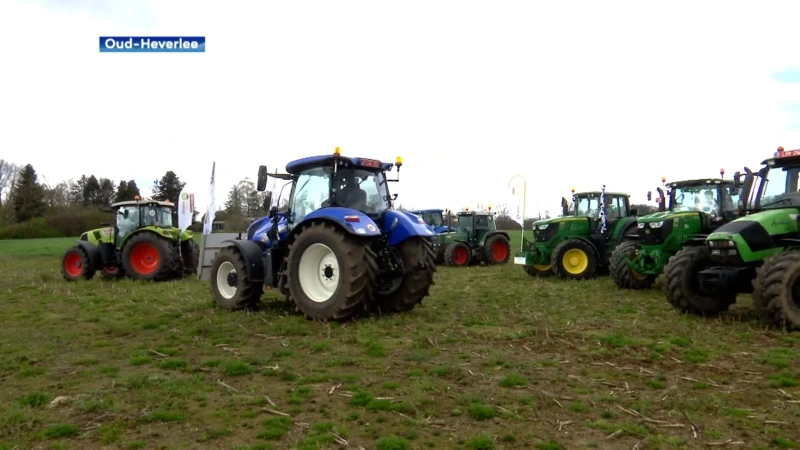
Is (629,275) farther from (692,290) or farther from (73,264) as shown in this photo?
(73,264)

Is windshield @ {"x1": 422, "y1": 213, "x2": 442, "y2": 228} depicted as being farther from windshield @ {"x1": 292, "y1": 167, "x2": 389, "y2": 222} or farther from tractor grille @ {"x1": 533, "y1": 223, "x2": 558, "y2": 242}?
windshield @ {"x1": 292, "y1": 167, "x2": 389, "y2": 222}

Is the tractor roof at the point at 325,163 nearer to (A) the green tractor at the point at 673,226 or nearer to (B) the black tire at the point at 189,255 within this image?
(A) the green tractor at the point at 673,226

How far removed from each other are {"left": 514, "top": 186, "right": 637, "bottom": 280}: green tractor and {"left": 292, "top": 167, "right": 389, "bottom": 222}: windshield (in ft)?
22.2

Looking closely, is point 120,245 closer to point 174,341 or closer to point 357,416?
point 174,341

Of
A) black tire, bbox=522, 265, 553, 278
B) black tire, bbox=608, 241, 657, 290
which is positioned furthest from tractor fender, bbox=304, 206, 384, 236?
black tire, bbox=522, 265, 553, 278

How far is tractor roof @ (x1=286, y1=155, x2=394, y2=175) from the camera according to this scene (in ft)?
A: 27.3

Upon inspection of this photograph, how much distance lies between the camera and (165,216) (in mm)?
16250

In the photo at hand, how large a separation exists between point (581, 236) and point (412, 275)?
25.0 feet

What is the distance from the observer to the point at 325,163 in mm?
8406

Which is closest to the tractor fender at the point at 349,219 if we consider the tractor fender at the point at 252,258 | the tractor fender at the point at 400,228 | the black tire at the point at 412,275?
the tractor fender at the point at 400,228

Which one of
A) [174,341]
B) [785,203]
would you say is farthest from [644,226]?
[174,341]

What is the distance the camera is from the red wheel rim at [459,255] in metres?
20.0

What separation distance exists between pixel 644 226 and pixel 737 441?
7.89 meters

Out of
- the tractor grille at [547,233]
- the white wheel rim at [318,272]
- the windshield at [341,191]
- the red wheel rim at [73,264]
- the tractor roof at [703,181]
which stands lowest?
the red wheel rim at [73,264]
